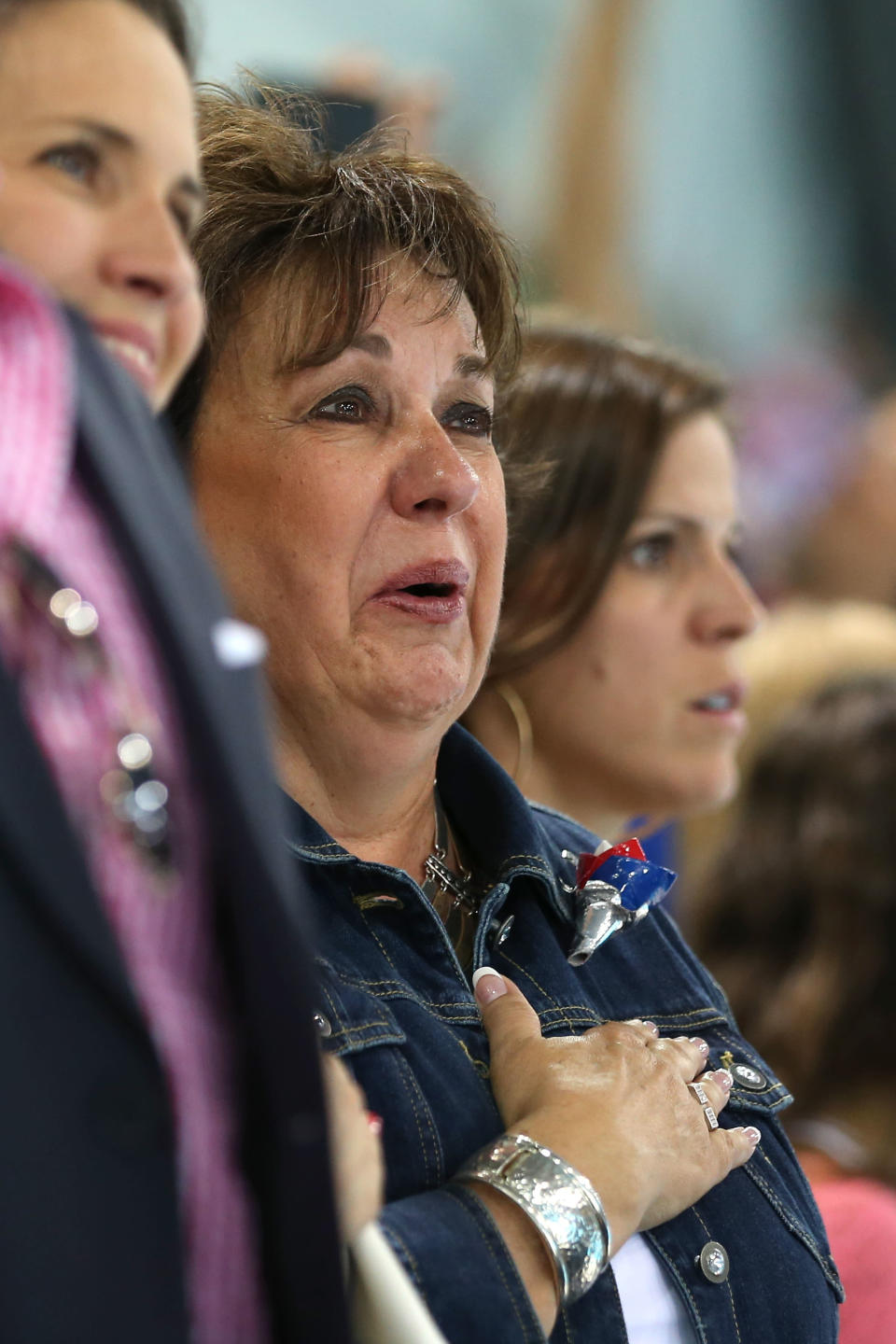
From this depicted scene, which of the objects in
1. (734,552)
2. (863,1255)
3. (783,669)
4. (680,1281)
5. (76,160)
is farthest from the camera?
(783,669)

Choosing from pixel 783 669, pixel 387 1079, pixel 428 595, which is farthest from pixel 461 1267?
pixel 783 669

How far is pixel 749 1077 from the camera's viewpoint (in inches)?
49.6

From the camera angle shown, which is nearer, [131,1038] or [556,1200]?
[131,1038]

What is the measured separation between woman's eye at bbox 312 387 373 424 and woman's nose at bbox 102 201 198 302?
0.42m

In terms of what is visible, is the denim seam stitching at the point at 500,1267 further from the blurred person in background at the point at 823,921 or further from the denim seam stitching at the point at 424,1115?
the blurred person in background at the point at 823,921

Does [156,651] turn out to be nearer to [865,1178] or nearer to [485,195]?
[485,195]

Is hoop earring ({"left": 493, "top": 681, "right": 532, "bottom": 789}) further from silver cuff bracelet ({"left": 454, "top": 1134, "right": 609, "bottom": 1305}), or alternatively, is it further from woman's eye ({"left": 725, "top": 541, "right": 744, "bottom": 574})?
silver cuff bracelet ({"left": 454, "top": 1134, "right": 609, "bottom": 1305})

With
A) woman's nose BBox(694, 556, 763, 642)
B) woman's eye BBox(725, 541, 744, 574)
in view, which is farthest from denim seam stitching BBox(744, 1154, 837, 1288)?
woman's eye BBox(725, 541, 744, 574)

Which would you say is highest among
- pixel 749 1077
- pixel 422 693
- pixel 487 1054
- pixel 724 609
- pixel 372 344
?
pixel 372 344

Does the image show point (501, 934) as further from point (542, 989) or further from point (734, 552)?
point (734, 552)

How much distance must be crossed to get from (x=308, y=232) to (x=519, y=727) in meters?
0.92

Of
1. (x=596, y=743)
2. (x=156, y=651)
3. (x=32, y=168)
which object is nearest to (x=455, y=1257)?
A: (x=156, y=651)

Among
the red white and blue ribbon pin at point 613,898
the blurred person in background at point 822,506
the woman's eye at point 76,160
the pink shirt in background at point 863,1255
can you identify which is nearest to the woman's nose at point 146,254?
the woman's eye at point 76,160

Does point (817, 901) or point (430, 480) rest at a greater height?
point (430, 480)
